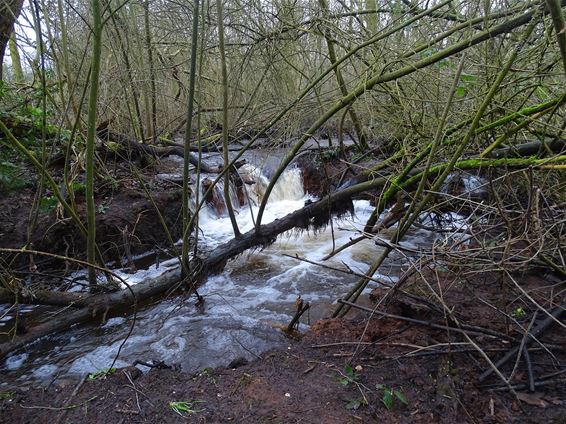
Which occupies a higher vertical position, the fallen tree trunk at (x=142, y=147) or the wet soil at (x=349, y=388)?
the fallen tree trunk at (x=142, y=147)

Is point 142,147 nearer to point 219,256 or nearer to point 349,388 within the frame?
point 219,256

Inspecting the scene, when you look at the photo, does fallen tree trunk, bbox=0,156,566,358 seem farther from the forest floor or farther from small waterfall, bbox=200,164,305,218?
small waterfall, bbox=200,164,305,218

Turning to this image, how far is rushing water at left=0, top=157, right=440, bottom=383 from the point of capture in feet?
12.0

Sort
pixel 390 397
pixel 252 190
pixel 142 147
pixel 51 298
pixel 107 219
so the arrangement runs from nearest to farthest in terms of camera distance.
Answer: pixel 390 397, pixel 51 298, pixel 107 219, pixel 142 147, pixel 252 190

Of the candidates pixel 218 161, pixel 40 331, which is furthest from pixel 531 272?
pixel 218 161

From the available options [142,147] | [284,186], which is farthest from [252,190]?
[142,147]

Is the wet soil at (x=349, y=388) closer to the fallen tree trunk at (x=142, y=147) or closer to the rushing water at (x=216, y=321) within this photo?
the rushing water at (x=216, y=321)

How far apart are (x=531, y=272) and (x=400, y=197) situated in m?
1.30

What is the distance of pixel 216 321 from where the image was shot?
4387mm

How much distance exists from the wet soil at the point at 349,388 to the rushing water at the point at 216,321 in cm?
47

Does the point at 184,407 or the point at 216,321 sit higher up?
the point at 184,407

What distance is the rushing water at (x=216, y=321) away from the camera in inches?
144

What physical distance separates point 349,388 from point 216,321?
89.2 inches

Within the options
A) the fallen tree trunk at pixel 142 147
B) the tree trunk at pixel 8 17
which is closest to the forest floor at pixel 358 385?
the tree trunk at pixel 8 17
